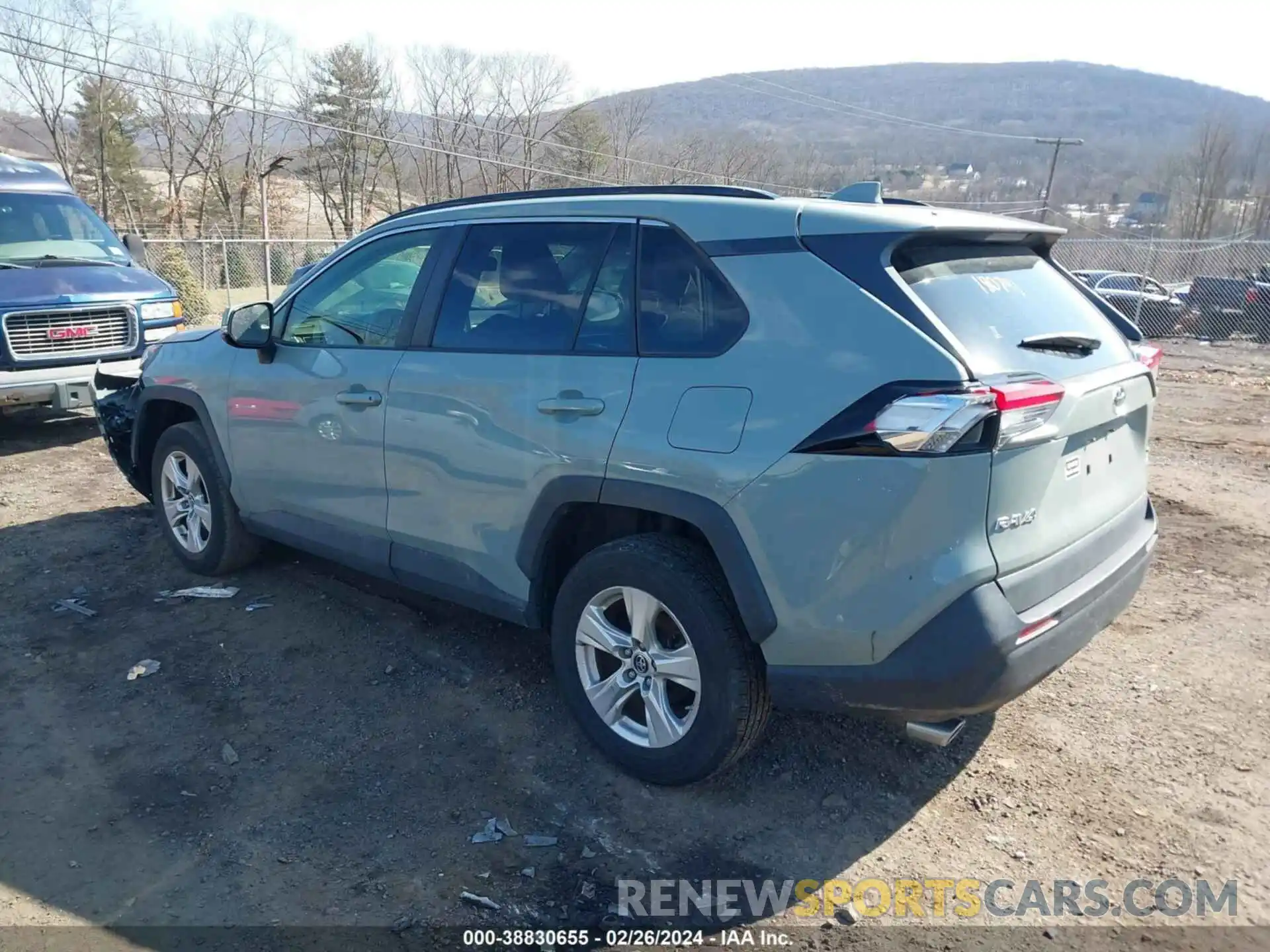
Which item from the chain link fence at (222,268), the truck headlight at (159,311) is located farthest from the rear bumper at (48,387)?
the chain link fence at (222,268)

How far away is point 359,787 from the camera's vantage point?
3.31 m

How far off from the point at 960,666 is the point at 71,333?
26.6ft

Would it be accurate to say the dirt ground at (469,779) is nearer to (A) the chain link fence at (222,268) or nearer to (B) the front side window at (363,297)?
(B) the front side window at (363,297)

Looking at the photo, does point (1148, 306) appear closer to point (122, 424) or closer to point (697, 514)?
point (122, 424)

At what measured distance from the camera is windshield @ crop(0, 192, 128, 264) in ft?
27.7

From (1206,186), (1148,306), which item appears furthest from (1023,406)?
(1206,186)

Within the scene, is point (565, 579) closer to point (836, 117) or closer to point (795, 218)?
point (795, 218)

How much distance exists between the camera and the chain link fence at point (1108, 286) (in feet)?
64.4

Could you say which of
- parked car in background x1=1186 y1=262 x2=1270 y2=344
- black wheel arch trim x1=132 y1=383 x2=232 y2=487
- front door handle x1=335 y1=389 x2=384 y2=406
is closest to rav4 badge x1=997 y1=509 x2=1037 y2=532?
front door handle x1=335 y1=389 x2=384 y2=406

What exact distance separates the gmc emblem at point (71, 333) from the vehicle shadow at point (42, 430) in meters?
0.93

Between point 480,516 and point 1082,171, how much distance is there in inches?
5406

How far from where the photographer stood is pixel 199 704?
387 centimetres

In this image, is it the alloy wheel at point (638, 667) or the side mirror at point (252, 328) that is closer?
the alloy wheel at point (638, 667)

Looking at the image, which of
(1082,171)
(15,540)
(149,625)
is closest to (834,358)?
(149,625)
